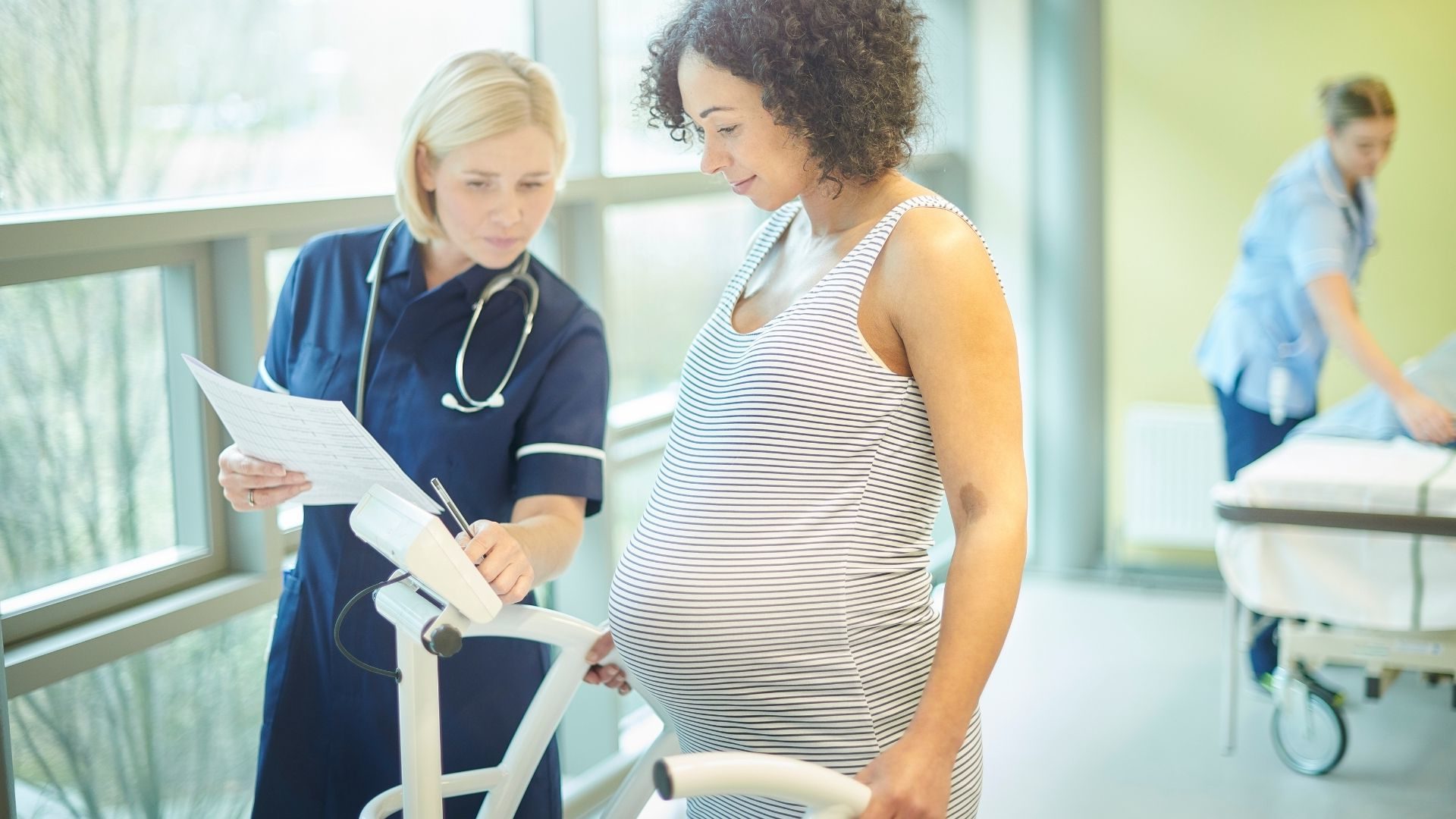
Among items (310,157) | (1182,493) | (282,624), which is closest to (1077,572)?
(1182,493)

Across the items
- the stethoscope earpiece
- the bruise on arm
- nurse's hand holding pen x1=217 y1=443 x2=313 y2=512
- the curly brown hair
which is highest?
the curly brown hair

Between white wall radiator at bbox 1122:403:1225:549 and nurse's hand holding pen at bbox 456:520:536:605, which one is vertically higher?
nurse's hand holding pen at bbox 456:520:536:605

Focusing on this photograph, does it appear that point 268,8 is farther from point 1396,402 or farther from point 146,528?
point 1396,402

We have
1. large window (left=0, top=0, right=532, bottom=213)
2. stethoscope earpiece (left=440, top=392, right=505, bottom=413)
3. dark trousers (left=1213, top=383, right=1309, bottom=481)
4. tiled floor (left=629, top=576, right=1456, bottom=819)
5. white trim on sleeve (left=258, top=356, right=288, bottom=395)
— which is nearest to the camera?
stethoscope earpiece (left=440, top=392, right=505, bottom=413)

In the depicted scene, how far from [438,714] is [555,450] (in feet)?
1.18

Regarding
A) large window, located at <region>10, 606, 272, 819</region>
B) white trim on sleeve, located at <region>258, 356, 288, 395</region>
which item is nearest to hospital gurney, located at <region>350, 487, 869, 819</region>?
white trim on sleeve, located at <region>258, 356, 288, 395</region>

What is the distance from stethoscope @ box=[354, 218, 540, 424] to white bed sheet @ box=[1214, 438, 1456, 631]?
1.82 m

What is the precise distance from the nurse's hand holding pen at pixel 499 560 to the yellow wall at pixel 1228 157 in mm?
3675

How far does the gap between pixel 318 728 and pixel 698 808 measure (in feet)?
1.82

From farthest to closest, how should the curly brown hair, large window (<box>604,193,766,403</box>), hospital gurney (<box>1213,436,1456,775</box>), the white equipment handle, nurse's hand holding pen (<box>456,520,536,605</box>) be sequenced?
large window (<box>604,193,766,403</box>) < hospital gurney (<box>1213,436,1456,775</box>) < nurse's hand holding pen (<box>456,520,536,605</box>) < the curly brown hair < the white equipment handle

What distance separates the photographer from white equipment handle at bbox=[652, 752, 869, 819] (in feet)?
3.33

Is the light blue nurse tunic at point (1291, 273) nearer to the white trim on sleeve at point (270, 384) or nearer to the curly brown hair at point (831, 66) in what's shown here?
the curly brown hair at point (831, 66)

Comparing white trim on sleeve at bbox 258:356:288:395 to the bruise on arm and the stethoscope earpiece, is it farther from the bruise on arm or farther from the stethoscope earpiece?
the bruise on arm

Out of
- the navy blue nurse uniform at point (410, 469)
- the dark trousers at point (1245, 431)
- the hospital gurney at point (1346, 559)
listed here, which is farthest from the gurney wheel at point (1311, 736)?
the navy blue nurse uniform at point (410, 469)
